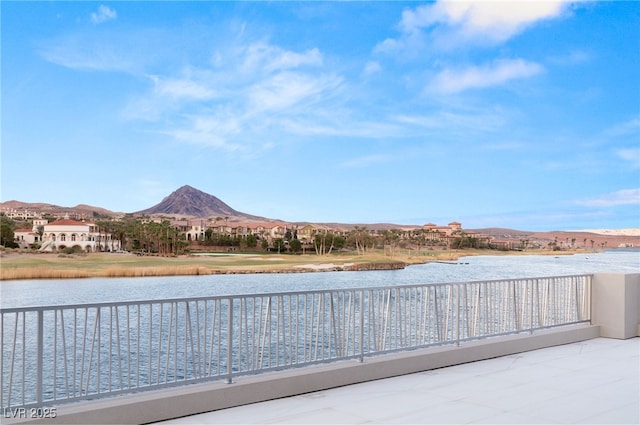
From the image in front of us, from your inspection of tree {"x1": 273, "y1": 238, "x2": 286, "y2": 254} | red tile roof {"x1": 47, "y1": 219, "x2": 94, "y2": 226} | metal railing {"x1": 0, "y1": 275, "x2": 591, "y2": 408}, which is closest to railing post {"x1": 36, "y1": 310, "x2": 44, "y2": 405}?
metal railing {"x1": 0, "y1": 275, "x2": 591, "y2": 408}

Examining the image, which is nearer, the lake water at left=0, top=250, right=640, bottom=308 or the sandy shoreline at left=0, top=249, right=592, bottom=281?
the lake water at left=0, top=250, right=640, bottom=308

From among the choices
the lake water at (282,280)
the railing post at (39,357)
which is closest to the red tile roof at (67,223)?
the lake water at (282,280)

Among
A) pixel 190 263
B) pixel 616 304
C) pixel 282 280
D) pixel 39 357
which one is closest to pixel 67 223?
pixel 190 263

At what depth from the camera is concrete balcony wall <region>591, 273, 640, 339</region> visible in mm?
7113

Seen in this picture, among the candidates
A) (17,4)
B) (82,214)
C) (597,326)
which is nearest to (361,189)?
(82,214)

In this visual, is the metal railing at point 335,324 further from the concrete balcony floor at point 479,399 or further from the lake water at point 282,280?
the lake water at point 282,280

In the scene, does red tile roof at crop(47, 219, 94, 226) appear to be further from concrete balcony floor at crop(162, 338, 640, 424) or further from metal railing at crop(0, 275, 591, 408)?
concrete balcony floor at crop(162, 338, 640, 424)

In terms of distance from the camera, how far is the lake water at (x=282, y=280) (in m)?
29.8

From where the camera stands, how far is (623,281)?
713 centimetres

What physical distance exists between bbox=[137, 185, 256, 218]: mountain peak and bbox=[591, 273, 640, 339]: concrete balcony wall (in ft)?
88.5

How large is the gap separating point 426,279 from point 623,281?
26404 millimetres

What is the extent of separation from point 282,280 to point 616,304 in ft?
91.1

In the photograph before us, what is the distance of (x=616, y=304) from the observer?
7.16 meters

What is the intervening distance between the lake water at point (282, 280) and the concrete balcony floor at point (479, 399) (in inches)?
959
